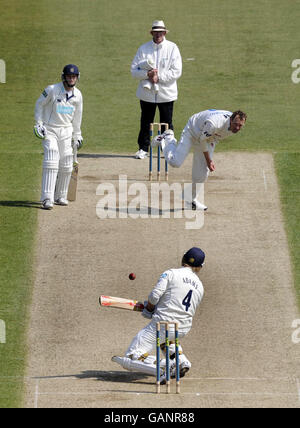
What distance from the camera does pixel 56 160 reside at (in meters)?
17.4

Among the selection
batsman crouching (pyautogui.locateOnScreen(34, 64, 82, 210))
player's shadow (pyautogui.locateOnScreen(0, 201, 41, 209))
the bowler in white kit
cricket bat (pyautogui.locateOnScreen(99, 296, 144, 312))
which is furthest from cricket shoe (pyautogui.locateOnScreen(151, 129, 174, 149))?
cricket bat (pyautogui.locateOnScreen(99, 296, 144, 312))

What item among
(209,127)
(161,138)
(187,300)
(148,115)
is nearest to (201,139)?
(209,127)

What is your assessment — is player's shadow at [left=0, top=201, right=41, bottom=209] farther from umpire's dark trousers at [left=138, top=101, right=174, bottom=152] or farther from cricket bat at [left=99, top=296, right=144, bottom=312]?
cricket bat at [left=99, top=296, right=144, bottom=312]

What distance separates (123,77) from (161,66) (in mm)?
4867

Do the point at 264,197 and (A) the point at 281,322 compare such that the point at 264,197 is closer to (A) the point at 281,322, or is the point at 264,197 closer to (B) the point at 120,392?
(A) the point at 281,322

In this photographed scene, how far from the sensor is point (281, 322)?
48.3ft

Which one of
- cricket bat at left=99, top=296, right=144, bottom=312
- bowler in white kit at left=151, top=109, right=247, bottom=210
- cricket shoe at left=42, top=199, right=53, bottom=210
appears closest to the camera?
cricket bat at left=99, top=296, right=144, bottom=312

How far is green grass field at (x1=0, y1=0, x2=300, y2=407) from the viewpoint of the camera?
17828mm

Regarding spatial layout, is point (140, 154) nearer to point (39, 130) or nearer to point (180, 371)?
point (39, 130)

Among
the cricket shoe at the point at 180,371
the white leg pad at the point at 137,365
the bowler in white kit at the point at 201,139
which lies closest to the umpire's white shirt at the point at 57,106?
the bowler in white kit at the point at 201,139

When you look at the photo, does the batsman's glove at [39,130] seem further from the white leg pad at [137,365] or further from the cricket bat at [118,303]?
the white leg pad at [137,365]

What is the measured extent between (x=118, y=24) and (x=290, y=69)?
4766 mm

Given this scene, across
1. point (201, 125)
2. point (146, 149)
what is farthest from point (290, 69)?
point (201, 125)

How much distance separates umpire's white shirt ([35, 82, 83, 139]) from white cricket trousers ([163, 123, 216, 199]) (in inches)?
63.8
